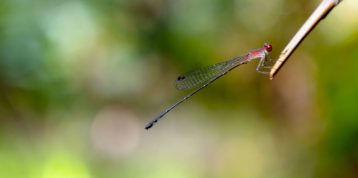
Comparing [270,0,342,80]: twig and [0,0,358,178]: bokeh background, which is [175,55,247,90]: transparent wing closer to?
[0,0,358,178]: bokeh background

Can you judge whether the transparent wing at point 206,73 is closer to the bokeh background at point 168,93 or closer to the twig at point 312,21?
the bokeh background at point 168,93

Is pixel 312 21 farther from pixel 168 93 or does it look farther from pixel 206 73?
pixel 168 93

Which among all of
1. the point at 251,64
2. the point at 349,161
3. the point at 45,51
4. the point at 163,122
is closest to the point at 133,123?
the point at 163,122

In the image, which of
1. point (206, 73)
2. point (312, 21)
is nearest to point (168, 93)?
point (206, 73)

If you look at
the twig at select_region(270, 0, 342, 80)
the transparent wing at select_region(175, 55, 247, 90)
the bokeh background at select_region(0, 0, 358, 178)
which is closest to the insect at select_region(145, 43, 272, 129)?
the transparent wing at select_region(175, 55, 247, 90)

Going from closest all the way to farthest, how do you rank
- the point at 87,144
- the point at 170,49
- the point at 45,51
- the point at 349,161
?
the point at 349,161
the point at 170,49
the point at 45,51
the point at 87,144

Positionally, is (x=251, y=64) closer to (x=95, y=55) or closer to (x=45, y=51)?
(x=95, y=55)
